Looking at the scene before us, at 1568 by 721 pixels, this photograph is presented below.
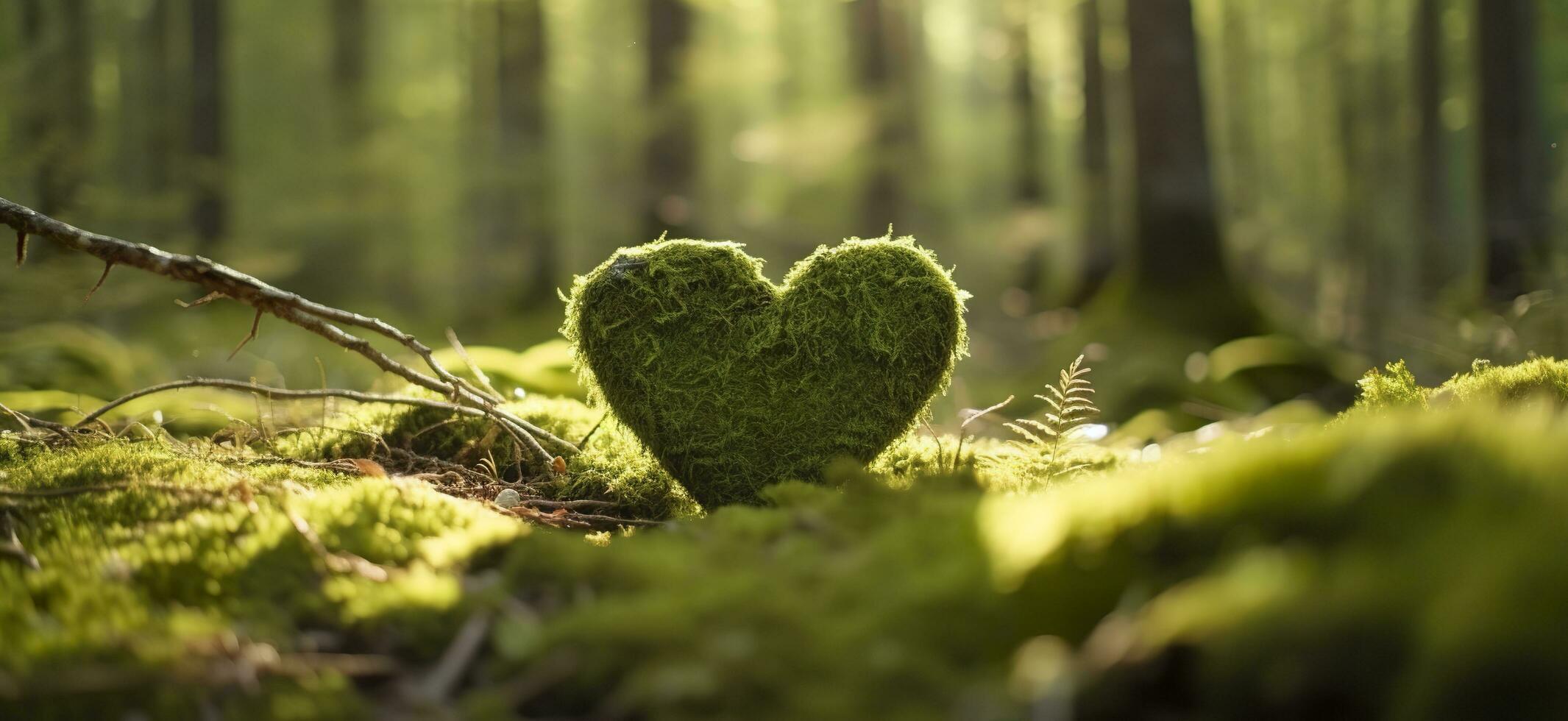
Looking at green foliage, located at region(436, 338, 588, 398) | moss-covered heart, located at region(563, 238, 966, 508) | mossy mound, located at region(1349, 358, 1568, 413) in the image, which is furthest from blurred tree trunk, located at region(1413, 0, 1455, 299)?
moss-covered heart, located at region(563, 238, 966, 508)

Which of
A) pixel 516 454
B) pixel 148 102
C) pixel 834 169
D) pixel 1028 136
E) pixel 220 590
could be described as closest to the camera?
pixel 220 590

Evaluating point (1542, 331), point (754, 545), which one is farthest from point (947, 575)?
point (1542, 331)

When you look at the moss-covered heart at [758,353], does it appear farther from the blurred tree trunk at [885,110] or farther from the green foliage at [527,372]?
the blurred tree trunk at [885,110]

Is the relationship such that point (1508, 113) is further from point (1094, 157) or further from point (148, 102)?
point (148, 102)

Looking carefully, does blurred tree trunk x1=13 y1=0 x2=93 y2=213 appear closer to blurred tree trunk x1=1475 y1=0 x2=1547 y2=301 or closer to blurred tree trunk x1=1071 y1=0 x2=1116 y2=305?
blurred tree trunk x1=1071 y1=0 x2=1116 y2=305

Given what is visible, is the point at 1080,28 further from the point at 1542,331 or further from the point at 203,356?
the point at 203,356

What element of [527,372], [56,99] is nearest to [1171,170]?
[527,372]
